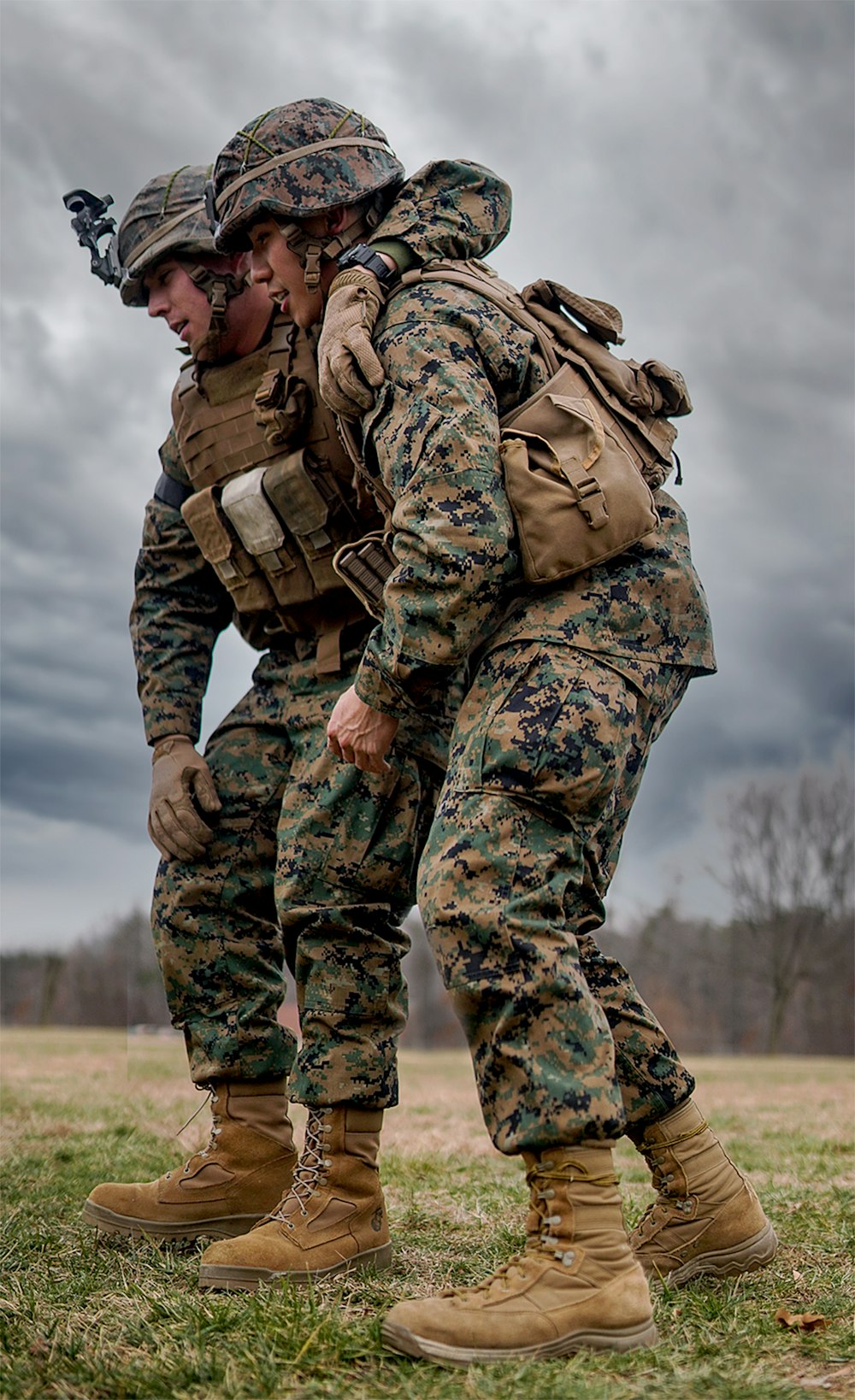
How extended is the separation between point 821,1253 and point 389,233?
2.91 metres

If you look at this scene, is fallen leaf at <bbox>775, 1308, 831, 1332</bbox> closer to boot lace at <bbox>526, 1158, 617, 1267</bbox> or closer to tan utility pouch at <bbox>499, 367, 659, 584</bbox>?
boot lace at <bbox>526, 1158, 617, 1267</bbox>

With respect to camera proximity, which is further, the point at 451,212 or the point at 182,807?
the point at 182,807

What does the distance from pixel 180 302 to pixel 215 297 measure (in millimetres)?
182

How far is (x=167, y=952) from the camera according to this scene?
386 centimetres

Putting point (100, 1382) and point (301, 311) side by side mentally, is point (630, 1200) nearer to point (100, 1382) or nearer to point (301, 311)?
point (100, 1382)

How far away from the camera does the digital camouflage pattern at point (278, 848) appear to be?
135 inches

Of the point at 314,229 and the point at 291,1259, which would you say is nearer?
the point at 291,1259

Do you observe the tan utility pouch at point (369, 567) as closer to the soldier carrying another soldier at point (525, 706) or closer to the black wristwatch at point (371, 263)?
the soldier carrying another soldier at point (525, 706)

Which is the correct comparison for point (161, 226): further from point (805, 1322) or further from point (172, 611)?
point (805, 1322)

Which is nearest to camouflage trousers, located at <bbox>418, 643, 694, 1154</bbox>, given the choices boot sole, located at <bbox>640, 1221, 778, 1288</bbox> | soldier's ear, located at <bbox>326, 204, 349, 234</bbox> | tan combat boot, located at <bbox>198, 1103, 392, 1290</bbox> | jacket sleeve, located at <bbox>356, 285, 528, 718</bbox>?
jacket sleeve, located at <bbox>356, 285, 528, 718</bbox>

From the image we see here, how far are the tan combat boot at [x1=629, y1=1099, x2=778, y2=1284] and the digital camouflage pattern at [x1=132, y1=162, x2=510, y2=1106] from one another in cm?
74

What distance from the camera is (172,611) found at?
439cm

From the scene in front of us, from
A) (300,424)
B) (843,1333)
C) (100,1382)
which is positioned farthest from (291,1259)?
(300,424)

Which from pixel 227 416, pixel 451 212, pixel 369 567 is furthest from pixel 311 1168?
pixel 451 212
